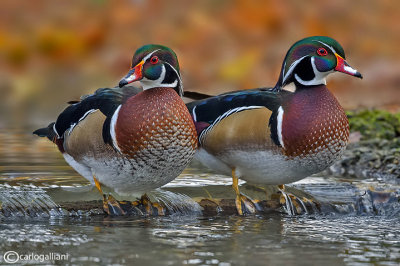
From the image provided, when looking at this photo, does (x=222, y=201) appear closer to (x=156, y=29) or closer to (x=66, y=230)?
(x=66, y=230)

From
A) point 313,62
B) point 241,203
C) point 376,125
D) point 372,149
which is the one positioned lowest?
point 241,203

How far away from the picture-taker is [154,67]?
500cm

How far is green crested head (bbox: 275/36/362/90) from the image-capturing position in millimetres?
5297

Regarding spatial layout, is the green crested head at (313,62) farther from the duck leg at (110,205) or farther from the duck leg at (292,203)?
the duck leg at (110,205)

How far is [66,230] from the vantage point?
4.76 meters

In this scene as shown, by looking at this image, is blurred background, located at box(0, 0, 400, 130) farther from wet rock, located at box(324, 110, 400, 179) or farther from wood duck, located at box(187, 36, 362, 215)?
wood duck, located at box(187, 36, 362, 215)

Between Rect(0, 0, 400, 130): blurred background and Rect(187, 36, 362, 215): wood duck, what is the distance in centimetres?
752

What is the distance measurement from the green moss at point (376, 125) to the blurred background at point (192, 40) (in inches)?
175

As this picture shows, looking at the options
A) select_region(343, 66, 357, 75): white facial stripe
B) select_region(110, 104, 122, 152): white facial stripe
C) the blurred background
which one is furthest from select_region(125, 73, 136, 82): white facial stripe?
the blurred background

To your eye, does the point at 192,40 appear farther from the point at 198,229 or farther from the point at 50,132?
the point at 198,229

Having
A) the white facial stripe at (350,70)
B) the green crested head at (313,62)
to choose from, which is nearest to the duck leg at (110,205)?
the green crested head at (313,62)

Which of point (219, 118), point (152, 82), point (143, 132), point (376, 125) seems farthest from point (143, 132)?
point (376, 125)

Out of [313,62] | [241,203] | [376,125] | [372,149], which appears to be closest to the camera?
[313,62]

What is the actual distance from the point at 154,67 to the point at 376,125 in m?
3.73
